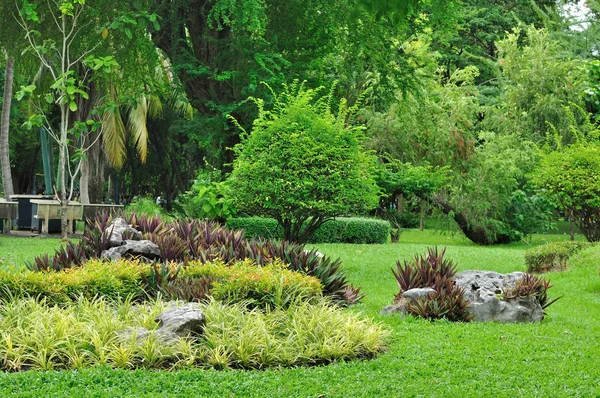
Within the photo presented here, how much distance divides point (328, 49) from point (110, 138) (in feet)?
50.9

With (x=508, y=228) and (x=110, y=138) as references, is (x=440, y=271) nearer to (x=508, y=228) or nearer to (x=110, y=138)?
(x=508, y=228)

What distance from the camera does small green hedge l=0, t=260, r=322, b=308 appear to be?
27.0 feet

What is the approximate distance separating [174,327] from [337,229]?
14256 mm

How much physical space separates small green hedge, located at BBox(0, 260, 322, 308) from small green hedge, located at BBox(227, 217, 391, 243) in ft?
35.3

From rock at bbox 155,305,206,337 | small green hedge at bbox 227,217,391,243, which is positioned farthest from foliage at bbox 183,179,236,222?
rock at bbox 155,305,206,337

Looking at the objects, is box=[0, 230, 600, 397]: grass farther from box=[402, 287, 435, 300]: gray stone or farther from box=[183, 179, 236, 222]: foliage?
box=[183, 179, 236, 222]: foliage

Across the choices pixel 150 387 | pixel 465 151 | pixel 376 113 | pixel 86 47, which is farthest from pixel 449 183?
pixel 150 387

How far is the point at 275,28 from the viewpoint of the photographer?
17.2 metres

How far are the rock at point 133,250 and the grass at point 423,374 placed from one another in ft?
9.49

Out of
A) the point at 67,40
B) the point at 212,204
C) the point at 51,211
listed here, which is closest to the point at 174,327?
the point at 67,40

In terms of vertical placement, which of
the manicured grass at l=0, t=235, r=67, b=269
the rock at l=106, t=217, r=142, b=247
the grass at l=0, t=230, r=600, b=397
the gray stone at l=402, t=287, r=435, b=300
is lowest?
the grass at l=0, t=230, r=600, b=397

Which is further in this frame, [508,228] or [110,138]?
[110,138]

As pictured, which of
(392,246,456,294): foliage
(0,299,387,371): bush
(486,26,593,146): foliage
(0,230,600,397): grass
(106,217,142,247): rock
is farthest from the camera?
(486,26,593,146): foliage

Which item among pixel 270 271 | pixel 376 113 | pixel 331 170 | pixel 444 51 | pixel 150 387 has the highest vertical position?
pixel 444 51
